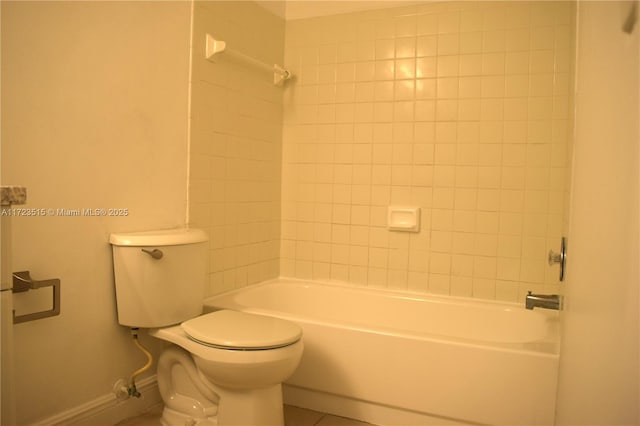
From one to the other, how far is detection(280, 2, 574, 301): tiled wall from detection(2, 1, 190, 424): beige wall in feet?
2.87

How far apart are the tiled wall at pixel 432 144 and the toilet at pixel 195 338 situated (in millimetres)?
927

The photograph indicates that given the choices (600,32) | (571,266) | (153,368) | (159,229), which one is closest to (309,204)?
(159,229)

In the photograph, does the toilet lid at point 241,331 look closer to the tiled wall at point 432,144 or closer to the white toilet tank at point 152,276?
the white toilet tank at point 152,276

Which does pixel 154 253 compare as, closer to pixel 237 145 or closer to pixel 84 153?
pixel 84 153

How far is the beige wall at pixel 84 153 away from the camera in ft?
4.83

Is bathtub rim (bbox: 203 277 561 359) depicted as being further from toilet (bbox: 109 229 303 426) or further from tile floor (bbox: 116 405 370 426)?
tile floor (bbox: 116 405 370 426)

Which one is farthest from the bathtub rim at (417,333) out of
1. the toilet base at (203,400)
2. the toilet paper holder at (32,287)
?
the toilet paper holder at (32,287)

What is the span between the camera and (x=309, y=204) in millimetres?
2732

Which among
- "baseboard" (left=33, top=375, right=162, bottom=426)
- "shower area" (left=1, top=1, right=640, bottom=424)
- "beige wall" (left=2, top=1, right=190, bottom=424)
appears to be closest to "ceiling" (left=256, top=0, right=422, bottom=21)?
"shower area" (left=1, top=1, right=640, bottom=424)

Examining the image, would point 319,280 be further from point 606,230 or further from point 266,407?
point 606,230

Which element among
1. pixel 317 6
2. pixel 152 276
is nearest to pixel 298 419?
pixel 152 276

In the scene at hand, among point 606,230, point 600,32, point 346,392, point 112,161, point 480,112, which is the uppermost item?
point 480,112

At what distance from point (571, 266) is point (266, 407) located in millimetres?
1224

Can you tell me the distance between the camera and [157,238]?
5.75 feet
